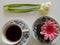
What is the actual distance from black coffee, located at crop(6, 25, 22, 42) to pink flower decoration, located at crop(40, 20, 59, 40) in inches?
4.3

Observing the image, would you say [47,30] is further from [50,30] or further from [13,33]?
[13,33]

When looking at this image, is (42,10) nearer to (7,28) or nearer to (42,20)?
(42,20)

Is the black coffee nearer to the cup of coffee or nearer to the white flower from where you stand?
the cup of coffee

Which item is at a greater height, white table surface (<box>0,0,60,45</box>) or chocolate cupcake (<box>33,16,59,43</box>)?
white table surface (<box>0,0,60,45</box>)

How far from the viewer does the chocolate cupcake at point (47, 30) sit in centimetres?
66

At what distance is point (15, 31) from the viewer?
2.41 feet

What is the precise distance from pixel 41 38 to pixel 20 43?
85mm

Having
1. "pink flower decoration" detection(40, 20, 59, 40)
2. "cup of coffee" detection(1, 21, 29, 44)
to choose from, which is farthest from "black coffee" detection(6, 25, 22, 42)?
"pink flower decoration" detection(40, 20, 59, 40)

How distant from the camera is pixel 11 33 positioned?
2.43 ft

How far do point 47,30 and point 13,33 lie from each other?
15 cm

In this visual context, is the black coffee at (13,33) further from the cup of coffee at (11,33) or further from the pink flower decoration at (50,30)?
the pink flower decoration at (50,30)

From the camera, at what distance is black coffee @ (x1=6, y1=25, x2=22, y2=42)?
28.6 inches

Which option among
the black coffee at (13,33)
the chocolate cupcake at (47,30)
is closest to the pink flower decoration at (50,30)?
the chocolate cupcake at (47,30)

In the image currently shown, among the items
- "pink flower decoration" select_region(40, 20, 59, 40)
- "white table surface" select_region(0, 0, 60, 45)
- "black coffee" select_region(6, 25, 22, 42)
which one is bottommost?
"pink flower decoration" select_region(40, 20, 59, 40)
